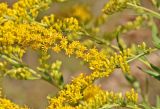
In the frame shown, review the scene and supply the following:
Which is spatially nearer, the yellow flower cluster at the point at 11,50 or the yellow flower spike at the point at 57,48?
the yellow flower spike at the point at 57,48

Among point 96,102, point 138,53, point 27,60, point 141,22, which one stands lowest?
point 96,102

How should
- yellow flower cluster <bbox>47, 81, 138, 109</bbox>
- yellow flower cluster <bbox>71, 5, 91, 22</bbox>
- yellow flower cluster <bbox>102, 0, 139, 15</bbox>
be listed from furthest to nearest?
yellow flower cluster <bbox>71, 5, 91, 22</bbox> → yellow flower cluster <bbox>102, 0, 139, 15</bbox> → yellow flower cluster <bbox>47, 81, 138, 109</bbox>

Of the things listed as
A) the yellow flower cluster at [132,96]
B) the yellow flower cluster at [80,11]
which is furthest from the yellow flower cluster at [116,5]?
the yellow flower cluster at [80,11]

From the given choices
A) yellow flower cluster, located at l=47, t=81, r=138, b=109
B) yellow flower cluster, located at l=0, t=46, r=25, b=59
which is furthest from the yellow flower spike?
yellow flower cluster, located at l=0, t=46, r=25, b=59

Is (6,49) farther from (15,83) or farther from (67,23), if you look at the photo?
(15,83)

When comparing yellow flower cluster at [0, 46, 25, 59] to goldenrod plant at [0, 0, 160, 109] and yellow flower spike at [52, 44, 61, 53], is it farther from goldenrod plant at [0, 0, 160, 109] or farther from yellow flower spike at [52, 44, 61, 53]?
yellow flower spike at [52, 44, 61, 53]

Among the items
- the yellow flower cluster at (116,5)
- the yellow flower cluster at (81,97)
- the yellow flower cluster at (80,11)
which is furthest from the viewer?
the yellow flower cluster at (80,11)

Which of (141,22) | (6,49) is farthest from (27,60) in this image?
(6,49)

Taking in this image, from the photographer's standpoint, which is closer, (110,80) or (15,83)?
(110,80)

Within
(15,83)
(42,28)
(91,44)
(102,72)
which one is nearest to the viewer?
(102,72)

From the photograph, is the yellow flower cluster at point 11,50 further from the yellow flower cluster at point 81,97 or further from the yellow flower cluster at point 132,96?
the yellow flower cluster at point 132,96

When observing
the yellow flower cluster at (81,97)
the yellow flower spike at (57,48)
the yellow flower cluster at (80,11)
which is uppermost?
the yellow flower cluster at (80,11)
